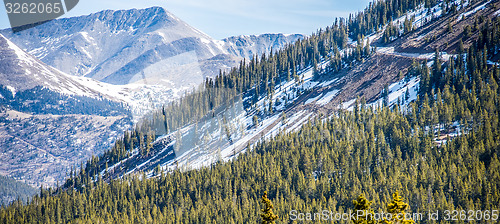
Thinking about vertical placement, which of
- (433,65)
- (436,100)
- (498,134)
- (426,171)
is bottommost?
(426,171)

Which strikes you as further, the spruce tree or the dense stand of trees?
the dense stand of trees

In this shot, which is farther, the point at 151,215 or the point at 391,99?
the point at 391,99

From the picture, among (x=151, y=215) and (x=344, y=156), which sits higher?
(x=344, y=156)

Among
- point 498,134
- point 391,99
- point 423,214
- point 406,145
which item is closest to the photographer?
point 423,214

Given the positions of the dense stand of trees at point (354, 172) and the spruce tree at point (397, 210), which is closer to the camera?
the spruce tree at point (397, 210)

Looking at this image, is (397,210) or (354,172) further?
(354,172)

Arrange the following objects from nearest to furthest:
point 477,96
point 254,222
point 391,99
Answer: point 254,222, point 477,96, point 391,99

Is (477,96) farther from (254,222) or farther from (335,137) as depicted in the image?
(254,222)

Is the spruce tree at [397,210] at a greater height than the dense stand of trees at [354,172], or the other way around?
the spruce tree at [397,210]

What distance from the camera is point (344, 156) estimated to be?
142000mm

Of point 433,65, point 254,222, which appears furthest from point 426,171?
point 433,65

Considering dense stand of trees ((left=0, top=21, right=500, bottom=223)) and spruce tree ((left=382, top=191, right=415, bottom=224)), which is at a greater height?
spruce tree ((left=382, top=191, right=415, bottom=224))

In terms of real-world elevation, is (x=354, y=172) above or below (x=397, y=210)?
below

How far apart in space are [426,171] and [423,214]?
63.0ft
